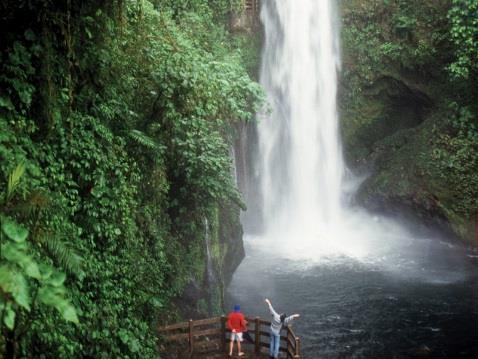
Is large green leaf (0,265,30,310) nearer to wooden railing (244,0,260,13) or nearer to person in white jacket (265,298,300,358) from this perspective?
person in white jacket (265,298,300,358)

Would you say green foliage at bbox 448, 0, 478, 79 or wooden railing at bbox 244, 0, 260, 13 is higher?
wooden railing at bbox 244, 0, 260, 13

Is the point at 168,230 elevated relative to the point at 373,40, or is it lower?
lower

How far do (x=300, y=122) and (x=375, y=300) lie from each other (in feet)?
37.5

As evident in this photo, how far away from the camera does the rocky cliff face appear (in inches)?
835

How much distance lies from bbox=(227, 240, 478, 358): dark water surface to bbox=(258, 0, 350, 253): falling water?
4830mm

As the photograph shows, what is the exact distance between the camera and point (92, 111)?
8.88 m

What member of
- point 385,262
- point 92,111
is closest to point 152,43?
→ point 92,111

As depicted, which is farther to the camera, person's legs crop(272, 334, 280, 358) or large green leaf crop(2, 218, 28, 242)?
person's legs crop(272, 334, 280, 358)

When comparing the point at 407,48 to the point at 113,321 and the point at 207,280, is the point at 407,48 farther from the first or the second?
the point at 113,321

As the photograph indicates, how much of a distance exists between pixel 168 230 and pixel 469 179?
48.2 feet

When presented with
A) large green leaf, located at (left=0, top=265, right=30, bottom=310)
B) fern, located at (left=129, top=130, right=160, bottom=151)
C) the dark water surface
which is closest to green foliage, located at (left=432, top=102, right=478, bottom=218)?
the dark water surface

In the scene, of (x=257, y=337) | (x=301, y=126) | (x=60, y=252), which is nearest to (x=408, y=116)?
(x=301, y=126)

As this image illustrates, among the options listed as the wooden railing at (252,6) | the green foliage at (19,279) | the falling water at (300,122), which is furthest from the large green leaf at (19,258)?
the wooden railing at (252,6)

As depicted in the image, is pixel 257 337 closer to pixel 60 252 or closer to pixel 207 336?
pixel 207 336
